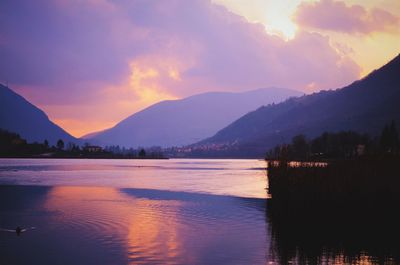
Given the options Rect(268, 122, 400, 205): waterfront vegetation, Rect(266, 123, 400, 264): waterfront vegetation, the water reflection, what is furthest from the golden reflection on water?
Rect(268, 122, 400, 205): waterfront vegetation

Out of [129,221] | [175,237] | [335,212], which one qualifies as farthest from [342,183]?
[129,221]

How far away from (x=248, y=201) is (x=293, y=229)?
17.6m

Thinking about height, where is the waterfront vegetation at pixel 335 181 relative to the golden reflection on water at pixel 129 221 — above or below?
above

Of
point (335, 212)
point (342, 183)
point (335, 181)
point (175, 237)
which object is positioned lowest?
point (175, 237)

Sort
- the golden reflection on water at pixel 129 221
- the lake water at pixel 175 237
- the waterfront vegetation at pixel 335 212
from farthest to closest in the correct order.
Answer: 1. the golden reflection on water at pixel 129 221
2. the waterfront vegetation at pixel 335 212
3. the lake water at pixel 175 237

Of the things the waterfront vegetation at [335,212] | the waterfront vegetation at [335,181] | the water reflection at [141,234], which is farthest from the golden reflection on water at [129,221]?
the waterfront vegetation at [335,181]

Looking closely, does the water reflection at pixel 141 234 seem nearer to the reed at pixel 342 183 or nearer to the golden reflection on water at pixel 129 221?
the golden reflection on water at pixel 129 221

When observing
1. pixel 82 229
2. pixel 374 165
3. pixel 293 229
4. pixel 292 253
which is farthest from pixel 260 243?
pixel 374 165

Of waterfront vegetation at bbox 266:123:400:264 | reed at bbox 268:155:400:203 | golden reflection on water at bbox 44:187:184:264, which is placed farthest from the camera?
reed at bbox 268:155:400:203

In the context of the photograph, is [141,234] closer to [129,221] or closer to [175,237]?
[175,237]

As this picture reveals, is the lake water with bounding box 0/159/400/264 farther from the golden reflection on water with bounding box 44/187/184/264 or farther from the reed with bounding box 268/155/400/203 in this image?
the reed with bounding box 268/155/400/203

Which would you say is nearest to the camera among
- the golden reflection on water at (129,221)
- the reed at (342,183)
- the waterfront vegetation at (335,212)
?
the waterfront vegetation at (335,212)

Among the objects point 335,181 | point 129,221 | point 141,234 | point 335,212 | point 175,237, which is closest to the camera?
point 175,237

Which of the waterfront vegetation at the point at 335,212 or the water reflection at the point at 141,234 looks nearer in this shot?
the water reflection at the point at 141,234
